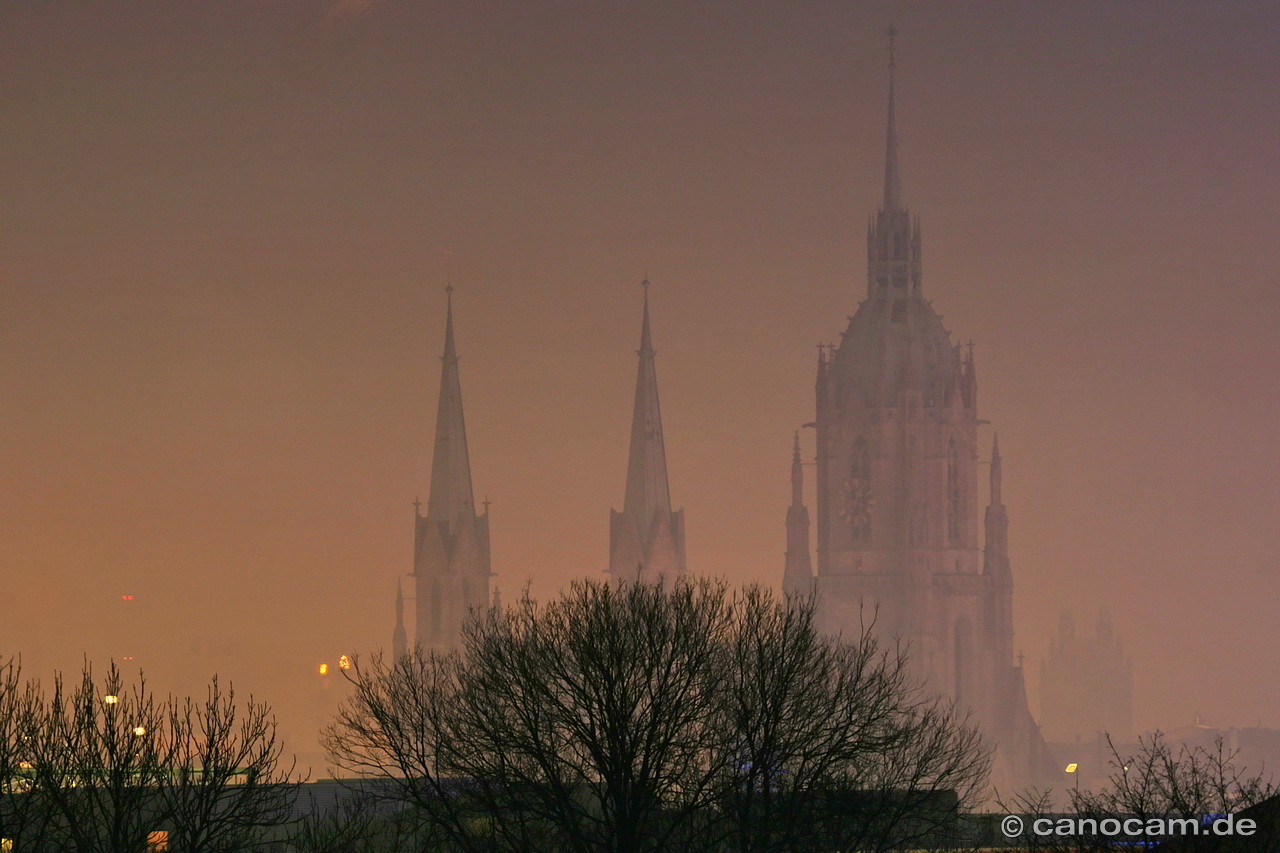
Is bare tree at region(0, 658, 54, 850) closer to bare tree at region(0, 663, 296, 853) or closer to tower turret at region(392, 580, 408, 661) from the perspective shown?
bare tree at region(0, 663, 296, 853)

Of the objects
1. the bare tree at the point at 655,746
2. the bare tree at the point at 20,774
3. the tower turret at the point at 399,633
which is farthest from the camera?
the tower turret at the point at 399,633

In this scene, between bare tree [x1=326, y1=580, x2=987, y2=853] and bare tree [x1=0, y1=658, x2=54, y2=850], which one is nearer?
bare tree [x1=0, y1=658, x2=54, y2=850]

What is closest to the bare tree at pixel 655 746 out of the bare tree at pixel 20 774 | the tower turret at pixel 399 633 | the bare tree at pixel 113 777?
the bare tree at pixel 113 777

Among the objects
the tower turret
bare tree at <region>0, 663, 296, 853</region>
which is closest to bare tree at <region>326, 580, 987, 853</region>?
bare tree at <region>0, 663, 296, 853</region>

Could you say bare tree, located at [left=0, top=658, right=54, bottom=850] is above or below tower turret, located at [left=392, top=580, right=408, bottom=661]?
below

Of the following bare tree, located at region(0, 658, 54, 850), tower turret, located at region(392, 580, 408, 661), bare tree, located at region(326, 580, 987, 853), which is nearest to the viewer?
bare tree, located at region(0, 658, 54, 850)

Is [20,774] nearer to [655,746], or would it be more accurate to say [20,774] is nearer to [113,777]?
[113,777]

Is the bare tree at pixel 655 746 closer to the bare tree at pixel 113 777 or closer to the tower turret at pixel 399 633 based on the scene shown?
the bare tree at pixel 113 777

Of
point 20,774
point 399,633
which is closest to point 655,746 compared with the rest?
point 20,774

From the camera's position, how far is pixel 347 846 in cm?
4744

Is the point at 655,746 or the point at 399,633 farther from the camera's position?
the point at 399,633

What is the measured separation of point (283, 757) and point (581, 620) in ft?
449

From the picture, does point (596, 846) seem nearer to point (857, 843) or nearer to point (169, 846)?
point (857, 843)

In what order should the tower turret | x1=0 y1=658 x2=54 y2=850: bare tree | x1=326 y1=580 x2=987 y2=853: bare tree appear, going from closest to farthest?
x1=0 y1=658 x2=54 y2=850: bare tree
x1=326 y1=580 x2=987 y2=853: bare tree
the tower turret
